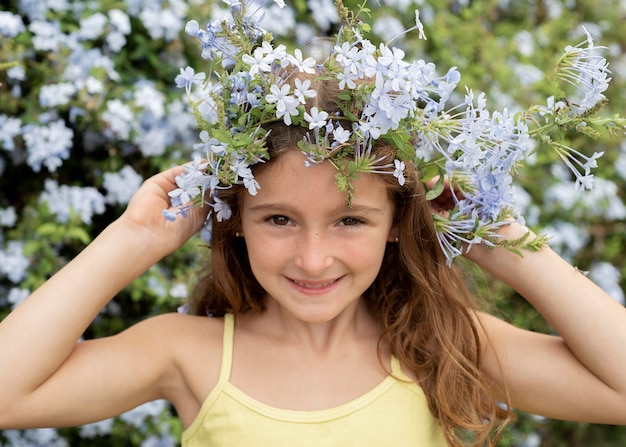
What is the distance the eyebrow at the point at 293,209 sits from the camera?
5.75ft

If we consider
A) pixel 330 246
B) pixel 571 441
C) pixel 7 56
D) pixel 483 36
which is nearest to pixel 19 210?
pixel 7 56

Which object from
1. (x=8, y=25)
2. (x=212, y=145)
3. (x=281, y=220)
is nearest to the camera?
(x=212, y=145)

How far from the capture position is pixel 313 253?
5.70ft

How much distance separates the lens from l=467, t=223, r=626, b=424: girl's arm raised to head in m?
1.93

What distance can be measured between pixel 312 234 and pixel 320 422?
494mm

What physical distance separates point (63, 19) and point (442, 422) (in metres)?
1.82

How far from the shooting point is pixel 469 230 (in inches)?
74.4

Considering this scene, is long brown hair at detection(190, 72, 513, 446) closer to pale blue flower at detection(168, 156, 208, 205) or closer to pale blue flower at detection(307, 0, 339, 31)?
pale blue flower at detection(168, 156, 208, 205)

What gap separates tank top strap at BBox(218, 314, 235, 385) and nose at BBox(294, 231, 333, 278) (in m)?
0.39

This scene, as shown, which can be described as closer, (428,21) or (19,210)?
(19,210)

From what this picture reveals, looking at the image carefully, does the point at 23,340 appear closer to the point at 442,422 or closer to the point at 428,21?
the point at 442,422

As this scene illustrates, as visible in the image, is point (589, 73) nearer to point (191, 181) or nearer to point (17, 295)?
point (191, 181)

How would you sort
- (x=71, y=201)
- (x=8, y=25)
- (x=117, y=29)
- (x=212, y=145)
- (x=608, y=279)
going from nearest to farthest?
(x=212, y=145)
(x=8, y=25)
(x=71, y=201)
(x=117, y=29)
(x=608, y=279)

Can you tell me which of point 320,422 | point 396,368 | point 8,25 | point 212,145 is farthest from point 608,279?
point 8,25
